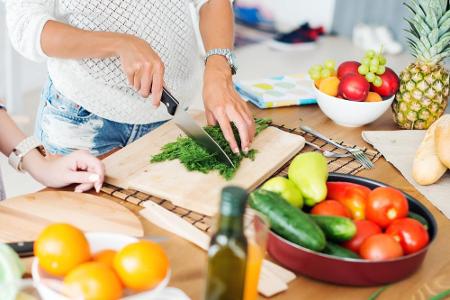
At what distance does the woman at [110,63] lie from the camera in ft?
5.33

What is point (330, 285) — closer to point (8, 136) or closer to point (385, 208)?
point (385, 208)

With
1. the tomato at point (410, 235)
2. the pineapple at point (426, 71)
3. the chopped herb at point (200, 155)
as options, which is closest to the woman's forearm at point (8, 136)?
the chopped herb at point (200, 155)

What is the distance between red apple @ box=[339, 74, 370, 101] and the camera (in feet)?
5.84

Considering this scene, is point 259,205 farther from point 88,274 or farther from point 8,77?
point 8,77

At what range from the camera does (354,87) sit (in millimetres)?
1784

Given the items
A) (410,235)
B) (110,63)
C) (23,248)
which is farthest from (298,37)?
(23,248)

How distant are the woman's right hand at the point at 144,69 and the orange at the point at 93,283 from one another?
2.03 ft

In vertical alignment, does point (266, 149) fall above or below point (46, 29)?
below

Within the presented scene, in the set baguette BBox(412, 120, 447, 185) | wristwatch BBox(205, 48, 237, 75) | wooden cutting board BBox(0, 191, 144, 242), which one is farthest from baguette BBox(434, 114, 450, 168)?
wooden cutting board BBox(0, 191, 144, 242)

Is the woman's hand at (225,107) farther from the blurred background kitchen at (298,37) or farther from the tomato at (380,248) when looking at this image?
the blurred background kitchen at (298,37)

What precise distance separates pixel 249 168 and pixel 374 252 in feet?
1.51

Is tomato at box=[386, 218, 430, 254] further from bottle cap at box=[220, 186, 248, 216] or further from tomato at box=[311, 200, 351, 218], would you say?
bottle cap at box=[220, 186, 248, 216]

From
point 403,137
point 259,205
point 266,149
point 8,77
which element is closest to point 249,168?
point 266,149

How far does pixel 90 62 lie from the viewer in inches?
71.4
